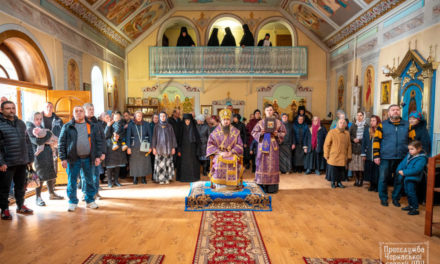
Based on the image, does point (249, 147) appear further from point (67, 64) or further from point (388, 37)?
point (67, 64)

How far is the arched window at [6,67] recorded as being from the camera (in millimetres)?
5816

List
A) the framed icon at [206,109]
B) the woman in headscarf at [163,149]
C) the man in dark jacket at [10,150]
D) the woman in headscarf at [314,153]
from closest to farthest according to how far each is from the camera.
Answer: the man in dark jacket at [10,150], the woman in headscarf at [163,149], the woman in headscarf at [314,153], the framed icon at [206,109]

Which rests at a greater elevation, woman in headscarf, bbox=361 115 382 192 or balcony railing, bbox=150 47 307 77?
balcony railing, bbox=150 47 307 77

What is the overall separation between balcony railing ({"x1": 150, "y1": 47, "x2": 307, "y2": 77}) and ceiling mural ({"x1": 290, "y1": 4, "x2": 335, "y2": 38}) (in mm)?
1195

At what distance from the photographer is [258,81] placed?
11664 millimetres

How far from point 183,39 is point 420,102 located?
8.81 metres

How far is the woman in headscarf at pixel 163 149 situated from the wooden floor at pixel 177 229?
112 cm

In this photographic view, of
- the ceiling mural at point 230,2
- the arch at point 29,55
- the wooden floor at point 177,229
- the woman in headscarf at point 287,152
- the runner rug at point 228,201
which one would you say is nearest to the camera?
the wooden floor at point 177,229

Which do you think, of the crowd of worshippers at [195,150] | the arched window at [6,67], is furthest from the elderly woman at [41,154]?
the arched window at [6,67]

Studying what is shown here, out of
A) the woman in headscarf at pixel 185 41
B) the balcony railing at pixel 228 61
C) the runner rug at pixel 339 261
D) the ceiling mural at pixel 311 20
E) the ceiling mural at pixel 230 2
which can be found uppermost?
the ceiling mural at pixel 230 2

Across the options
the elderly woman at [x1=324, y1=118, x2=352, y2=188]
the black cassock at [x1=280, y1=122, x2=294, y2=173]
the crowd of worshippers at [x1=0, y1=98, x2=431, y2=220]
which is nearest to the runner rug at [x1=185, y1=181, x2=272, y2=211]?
the crowd of worshippers at [x1=0, y1=98, x2=431, y2=220]

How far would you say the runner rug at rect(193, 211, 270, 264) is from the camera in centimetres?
300

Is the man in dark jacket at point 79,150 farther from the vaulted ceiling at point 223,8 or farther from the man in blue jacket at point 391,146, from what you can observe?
the man in blue jacket at point 391,146

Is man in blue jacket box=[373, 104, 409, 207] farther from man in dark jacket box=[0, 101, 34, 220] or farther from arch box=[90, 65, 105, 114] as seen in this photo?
arch box=[90, 65, 105, 114]
